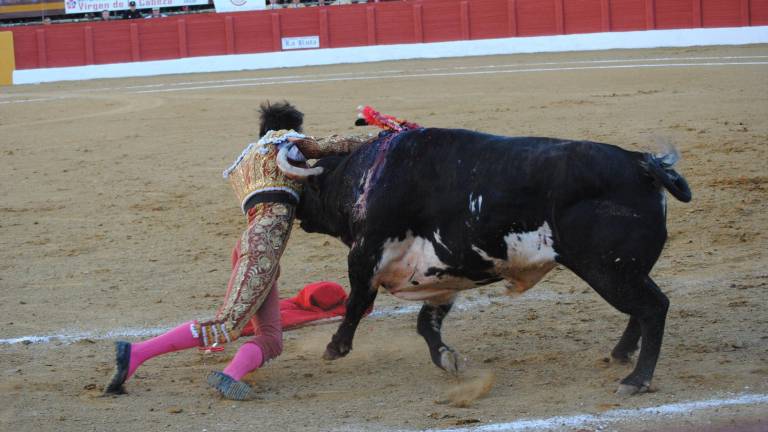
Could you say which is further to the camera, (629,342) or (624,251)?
(629,342)

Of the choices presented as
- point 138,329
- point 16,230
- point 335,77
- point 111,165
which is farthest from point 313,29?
point 138,329

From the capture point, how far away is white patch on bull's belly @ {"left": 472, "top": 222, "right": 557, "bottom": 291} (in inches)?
133

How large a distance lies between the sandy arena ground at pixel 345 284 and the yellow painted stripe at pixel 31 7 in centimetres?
1458

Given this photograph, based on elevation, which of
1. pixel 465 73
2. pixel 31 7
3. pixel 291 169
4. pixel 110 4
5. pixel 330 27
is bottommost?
pixel 291 169

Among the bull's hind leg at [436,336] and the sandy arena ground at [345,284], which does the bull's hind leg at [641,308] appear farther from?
the bull's hind leg at [436,336]

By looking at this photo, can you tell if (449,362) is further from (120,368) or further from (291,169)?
(120,368)

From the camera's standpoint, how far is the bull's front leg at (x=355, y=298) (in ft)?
12.1

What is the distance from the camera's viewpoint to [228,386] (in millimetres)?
3498

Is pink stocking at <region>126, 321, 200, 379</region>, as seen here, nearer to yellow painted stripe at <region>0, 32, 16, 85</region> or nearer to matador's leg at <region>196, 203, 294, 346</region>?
matador's leg at <region>196, 203, 294, 346</region>

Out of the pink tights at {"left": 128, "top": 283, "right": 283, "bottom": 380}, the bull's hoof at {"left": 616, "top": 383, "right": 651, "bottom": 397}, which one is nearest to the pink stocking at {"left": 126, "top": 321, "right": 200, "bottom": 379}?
the pink tights at {"left": 128, "top": 283, "right": 283, "bottom": 380}

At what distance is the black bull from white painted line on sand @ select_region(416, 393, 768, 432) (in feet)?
0.49

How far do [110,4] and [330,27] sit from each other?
5.95 meters

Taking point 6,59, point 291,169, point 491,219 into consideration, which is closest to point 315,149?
point 291,169

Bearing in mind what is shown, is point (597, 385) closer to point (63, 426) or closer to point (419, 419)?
point (419, 419)
